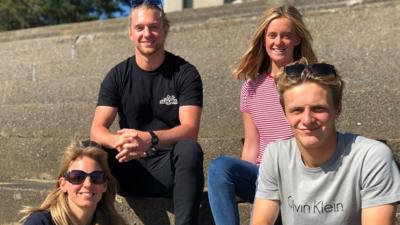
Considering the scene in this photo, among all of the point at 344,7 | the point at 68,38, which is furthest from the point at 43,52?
the point at 344,7

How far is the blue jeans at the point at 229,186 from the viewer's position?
272 centimetres

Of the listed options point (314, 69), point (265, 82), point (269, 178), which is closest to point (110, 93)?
point (265, 82)

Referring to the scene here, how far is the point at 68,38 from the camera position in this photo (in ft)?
23.1

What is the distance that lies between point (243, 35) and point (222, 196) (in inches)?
120

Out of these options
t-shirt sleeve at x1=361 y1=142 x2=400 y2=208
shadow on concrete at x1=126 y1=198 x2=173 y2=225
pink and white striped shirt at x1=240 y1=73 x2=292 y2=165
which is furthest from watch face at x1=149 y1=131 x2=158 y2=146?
t-shirt sleeve at x1=361 y1=142 x2=400 y2=208

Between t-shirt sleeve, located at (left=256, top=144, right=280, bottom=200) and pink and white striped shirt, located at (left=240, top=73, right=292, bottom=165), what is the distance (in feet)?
2.41

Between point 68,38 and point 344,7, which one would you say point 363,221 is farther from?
point 68,38

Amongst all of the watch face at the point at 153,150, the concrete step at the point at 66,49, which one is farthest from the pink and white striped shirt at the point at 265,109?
the concrete step at the point at 66,49

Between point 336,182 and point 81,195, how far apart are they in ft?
3.85

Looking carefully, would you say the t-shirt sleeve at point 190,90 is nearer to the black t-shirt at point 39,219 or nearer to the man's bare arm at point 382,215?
the black t-shirt at point 39,219

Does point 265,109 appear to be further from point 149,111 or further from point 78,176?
point 78,176

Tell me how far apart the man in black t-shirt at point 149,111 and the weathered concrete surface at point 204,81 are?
228 mm

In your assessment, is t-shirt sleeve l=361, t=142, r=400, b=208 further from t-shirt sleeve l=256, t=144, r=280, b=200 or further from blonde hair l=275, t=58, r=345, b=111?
t-shirt sleeve l=256, t=144, r=280, b=200

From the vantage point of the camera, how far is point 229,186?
2803 mm
